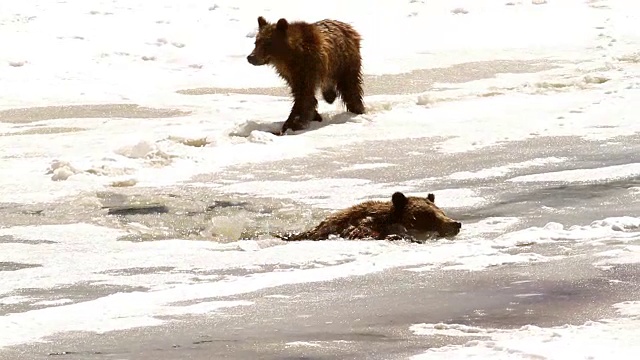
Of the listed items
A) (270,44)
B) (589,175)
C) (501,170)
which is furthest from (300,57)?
(589,175)

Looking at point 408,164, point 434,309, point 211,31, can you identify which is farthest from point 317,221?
point 211,31

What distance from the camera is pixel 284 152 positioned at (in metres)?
13.2

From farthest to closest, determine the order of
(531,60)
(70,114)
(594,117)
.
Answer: (531,60)
(70,114)
(594,117)

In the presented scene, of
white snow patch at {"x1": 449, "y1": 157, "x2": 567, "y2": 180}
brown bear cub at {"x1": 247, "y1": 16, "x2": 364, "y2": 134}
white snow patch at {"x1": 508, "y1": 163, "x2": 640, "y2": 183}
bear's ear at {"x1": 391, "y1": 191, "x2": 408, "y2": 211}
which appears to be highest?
brown bear cub at {"x1": 247, "y1": 16, "x2": 364, "y2": 134}

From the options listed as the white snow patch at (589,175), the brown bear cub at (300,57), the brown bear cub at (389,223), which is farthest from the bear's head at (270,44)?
the brown bear cub at (389,223)

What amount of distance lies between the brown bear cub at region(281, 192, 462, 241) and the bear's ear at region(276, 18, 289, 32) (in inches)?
250

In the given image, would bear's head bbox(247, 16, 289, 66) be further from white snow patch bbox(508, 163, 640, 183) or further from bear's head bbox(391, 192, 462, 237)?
bear's head bbox(391, 192, 462, 237)

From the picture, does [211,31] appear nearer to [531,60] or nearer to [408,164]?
[531,60]

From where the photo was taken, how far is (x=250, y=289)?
6.95m

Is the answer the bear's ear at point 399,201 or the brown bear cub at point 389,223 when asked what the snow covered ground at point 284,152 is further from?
the bear's ear at point 399,201

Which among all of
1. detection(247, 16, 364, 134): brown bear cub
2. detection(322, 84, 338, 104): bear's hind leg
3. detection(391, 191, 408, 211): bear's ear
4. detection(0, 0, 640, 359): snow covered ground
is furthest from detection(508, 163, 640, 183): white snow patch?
detection(322, 84, 338, 104): bear's hind leg

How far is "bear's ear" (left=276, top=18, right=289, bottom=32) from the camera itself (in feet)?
48.8

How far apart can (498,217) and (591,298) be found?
3159 mm

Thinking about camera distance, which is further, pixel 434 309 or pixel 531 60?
pixel 531 60
